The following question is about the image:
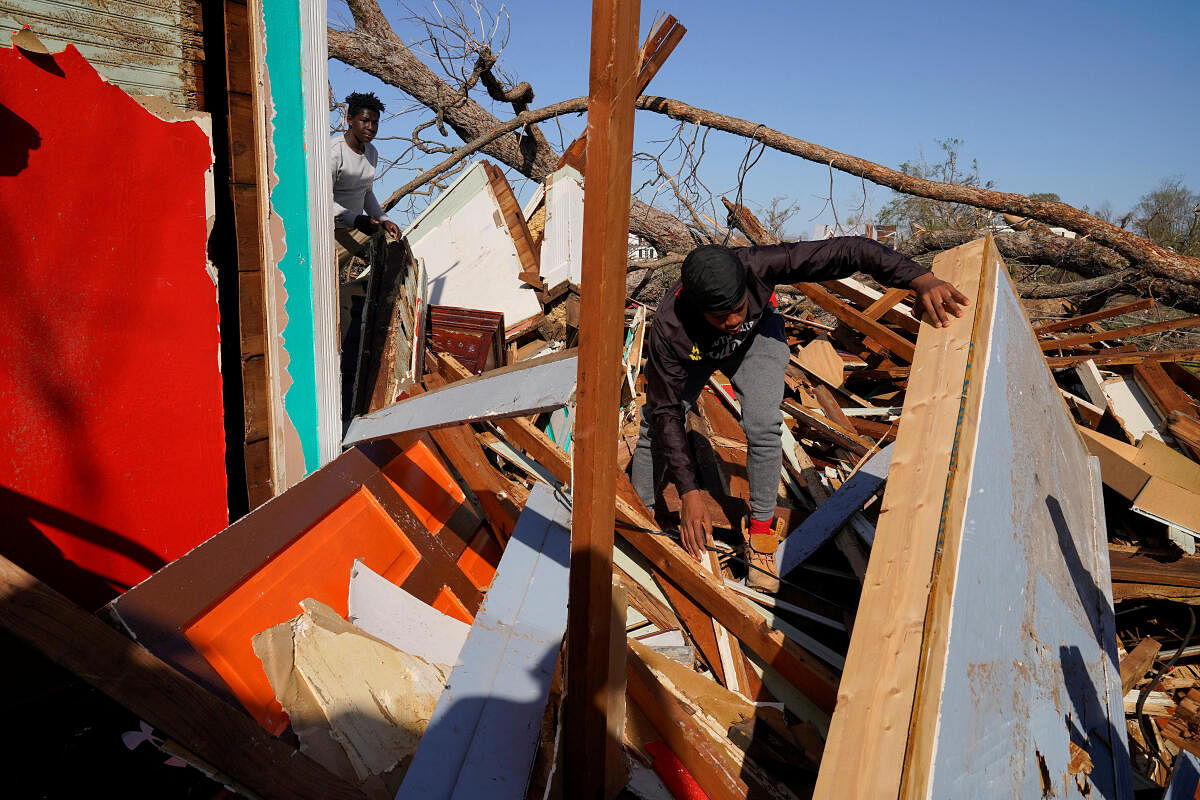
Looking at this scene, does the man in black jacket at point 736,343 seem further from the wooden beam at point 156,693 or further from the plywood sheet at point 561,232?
the plywood sheet at point 561,232

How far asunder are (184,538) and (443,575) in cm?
96

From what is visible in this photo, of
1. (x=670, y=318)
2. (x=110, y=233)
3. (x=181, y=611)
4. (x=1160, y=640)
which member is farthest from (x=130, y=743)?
(x=1160, y=640)

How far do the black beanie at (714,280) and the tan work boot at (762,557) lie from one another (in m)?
1.32

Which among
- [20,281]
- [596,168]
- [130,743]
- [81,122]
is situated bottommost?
[130,743]

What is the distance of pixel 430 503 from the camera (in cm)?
285

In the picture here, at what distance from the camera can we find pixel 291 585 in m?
2.09

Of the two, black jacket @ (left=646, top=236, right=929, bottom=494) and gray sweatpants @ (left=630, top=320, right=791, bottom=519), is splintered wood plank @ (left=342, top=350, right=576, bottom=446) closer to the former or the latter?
black jacket @ (left=646, top=236, right=929, bottom=494)

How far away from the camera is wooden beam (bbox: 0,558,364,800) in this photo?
113cm

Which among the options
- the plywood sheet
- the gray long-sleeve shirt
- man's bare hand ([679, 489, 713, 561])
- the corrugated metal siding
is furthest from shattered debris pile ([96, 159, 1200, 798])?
the plywood sheet

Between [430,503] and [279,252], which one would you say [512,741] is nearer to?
[430,503]

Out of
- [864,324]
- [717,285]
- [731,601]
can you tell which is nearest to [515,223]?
[864,324]

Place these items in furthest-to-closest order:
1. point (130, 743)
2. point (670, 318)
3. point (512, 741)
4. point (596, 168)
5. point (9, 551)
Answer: point (670, 318) < point (9, 551) < point (130, 743) < point (512, 741) < point (596, 168)

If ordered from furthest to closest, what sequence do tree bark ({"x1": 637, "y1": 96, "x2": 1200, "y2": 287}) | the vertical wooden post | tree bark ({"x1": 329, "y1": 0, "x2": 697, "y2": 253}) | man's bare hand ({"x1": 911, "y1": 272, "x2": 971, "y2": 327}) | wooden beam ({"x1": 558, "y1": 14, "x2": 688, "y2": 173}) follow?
tree bark ({"x1": 329, "y1": 0, "x2": 697, "y2": 253}) < wooden beam ({"x1": 558, "y1": 14, "x2": 688, "y2": 173}) < tree bark ({"x1": 637, "y1": 96, "x2": 1200, "y2": 287}) < man's bare hand ({"x1": 911, "y1": 272, "x2": 971, "y2": 327}) < the vertical wooden post

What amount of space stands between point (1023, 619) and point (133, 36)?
321 centimetres
